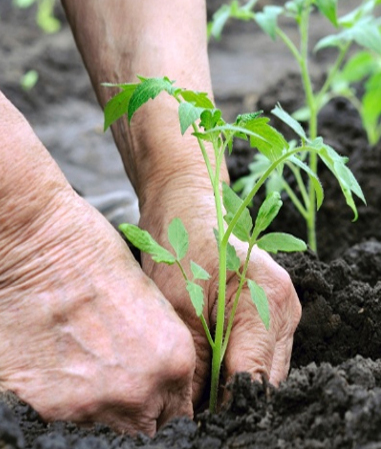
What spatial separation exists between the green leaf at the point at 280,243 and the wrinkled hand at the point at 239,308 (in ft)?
0.53

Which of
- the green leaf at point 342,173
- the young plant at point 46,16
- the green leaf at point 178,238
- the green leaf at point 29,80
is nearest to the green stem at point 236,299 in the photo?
the green leaf at point 178,238

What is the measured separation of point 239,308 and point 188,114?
469mm

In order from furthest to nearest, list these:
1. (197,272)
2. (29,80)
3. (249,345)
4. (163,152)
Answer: (29,80) → (163,152) → (249,345) → (197,272)

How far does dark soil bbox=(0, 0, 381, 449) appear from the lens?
116 cm

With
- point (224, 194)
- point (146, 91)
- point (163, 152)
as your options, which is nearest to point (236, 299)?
point (224, 194)

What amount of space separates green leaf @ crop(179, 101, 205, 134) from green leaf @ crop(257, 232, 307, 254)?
0.96ft

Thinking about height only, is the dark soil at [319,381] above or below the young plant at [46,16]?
above

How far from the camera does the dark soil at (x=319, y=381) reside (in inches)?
45.5

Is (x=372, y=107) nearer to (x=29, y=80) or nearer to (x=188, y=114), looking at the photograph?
(x=188, y=114)

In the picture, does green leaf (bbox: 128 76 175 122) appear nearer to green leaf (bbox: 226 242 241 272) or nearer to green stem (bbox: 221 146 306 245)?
green stem (bbox: 221 146 306 245)

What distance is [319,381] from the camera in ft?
4.04

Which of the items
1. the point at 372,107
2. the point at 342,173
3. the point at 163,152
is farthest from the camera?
the point at 372,107

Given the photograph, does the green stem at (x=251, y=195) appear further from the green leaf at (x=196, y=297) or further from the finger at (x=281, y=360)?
the finger at (x=281, y=360)

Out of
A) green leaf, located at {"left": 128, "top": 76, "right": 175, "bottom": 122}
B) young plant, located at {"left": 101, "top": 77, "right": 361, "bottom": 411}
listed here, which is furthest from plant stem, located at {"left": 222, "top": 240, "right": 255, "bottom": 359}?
green leaf, located at {"left": 128, "top": 76, "right": 175, "bottom": 122}
